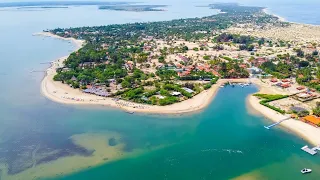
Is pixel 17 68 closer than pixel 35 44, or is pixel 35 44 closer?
pixel 17 68

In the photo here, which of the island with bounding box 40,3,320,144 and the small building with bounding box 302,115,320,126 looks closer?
the small building with bounding box 302,115,320,126

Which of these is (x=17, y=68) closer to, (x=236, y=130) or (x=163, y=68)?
(x=163, y=68)

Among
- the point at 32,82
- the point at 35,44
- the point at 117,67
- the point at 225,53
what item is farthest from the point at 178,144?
the point at 35,44

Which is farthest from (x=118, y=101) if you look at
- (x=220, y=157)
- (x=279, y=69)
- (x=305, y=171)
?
(x=279, y=69)

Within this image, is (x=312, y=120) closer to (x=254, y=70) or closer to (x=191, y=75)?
(x=254, y=70)

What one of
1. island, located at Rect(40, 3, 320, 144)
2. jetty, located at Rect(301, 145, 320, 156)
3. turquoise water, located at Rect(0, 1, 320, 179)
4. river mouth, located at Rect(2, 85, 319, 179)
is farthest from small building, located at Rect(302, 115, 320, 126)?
jetty, located at Rect(301, 145, 320, 156)

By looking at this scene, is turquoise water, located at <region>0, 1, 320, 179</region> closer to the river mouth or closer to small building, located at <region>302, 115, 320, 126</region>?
the river mouth

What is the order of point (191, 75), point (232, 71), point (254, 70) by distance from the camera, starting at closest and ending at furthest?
point (191, 75)
point (232, 71)
point (254, 70)

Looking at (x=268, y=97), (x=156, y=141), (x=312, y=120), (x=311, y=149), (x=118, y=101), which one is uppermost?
(x=268, y=97)
